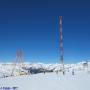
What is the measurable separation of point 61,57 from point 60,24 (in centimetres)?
1543

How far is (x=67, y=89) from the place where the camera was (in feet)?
67.9

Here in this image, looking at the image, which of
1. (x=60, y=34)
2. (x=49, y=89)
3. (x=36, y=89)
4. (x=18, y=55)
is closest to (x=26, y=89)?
(x=36, y=89)

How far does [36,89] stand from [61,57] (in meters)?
52.7

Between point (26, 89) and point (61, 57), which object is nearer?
point (26, 89)

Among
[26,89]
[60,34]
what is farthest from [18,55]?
[26,89]

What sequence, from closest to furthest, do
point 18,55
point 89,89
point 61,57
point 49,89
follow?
point 89,89
point 49,89
point 61,57
point 18,55

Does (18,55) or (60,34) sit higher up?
(60,34)

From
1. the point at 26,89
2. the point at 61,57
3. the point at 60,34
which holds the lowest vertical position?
the point at 26,89

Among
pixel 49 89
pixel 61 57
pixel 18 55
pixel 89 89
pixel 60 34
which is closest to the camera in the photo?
pixel 89 89

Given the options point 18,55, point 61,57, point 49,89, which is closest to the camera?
point 49,89

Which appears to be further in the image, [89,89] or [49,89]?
[49,89]

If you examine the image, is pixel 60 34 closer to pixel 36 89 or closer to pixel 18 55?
pixel 18 55

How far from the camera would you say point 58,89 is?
21.0 metres

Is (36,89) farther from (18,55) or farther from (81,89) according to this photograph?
(18,55)
